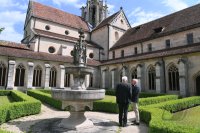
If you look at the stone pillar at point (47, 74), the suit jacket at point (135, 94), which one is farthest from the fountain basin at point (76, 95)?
the stone pillar at point (47, 74)

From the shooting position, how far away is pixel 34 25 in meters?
28.6

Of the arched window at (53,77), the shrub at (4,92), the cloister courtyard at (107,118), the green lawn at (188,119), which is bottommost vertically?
the green lawn at (188,119)

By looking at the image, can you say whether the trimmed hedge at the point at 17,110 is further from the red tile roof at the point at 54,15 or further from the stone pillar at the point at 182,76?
the red tile roof at the point at 54,15

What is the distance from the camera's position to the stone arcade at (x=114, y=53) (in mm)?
19703

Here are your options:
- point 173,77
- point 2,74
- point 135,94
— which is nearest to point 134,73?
point 173,77

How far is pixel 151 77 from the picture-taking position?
22406 mm

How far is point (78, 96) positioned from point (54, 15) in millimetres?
29150

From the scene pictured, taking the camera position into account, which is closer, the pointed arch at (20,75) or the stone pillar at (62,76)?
the pointed arch at (20,75)

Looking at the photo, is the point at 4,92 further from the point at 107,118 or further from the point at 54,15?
the point at 54,15

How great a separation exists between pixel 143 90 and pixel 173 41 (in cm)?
777

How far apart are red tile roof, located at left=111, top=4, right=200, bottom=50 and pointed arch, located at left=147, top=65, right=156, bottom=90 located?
17.6 ft

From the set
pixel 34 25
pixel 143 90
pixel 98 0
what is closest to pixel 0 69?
pixel 34 25

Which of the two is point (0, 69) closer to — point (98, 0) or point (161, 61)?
point (161, 61)

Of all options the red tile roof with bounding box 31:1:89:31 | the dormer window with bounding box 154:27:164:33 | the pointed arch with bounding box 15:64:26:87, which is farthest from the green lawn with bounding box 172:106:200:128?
the red tile roof with bounding box 31:1:89:31
